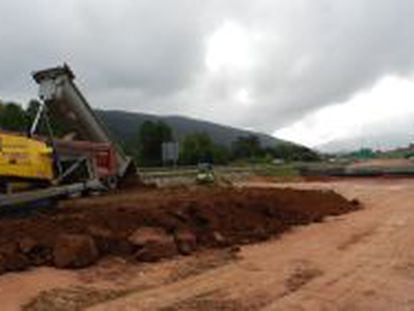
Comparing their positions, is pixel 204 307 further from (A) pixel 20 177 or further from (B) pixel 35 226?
(A) pixel 20 177

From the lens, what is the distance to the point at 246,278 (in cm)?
1259

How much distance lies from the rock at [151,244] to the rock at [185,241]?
0.14 m

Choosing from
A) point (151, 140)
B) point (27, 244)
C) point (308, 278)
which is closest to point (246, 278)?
point (308, 278)

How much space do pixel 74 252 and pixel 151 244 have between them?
1.62m

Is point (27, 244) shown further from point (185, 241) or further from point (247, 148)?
point (247, 148)

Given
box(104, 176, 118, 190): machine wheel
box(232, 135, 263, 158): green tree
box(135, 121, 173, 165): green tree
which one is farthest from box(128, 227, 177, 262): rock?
box(232, 135, 263, 158): green tree

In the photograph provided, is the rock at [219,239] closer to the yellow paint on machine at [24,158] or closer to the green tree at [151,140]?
the yellow paint on machine at [24,158]

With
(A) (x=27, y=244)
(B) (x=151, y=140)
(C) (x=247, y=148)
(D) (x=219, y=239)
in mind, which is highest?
(B) (x=151, y=140)

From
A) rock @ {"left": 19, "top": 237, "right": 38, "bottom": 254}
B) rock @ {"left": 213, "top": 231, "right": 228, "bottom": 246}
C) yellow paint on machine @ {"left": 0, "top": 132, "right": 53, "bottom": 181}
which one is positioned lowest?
rock @ {"left": 213, "top": 231, "right": 228, "bottom": 246}

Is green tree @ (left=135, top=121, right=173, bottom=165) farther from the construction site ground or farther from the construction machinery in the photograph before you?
the construction site ground

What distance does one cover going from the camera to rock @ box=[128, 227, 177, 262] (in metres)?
14.1

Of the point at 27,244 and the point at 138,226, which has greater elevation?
the point at 138,226

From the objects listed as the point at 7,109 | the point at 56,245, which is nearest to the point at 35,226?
the point at 56,245

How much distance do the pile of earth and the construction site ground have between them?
172 mm
